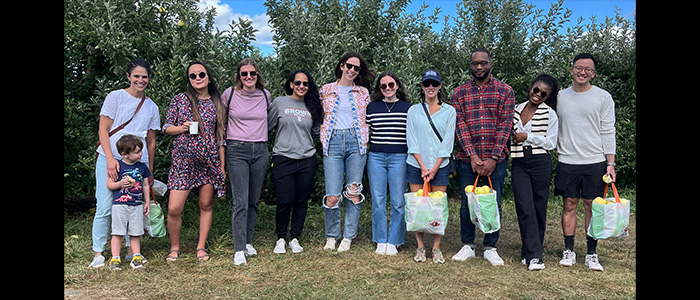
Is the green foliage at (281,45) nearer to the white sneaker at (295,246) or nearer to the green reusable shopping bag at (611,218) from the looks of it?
the white sneaker at (295,246)

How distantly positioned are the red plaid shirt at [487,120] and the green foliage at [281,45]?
1820mm

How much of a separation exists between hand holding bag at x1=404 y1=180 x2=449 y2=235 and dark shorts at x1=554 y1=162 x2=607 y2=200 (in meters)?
1.13

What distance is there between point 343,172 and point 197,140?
1.47 meters

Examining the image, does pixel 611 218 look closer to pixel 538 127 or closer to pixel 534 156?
pixel 534 156

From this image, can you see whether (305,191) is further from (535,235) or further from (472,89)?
(535,235)

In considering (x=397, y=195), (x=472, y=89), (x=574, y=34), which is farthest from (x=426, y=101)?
(x=574, y=34)

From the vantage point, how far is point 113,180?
4.61 metres

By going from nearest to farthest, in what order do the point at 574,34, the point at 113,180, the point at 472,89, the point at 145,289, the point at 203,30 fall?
the point at 145,289 → the point at 113,180 → the point at 472,89 → the point at 203,30 → the point at 574,34

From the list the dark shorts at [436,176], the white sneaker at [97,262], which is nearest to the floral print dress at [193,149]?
the white sneaker at [97,262]

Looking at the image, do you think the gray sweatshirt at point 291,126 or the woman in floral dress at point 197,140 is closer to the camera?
the woman in floral dress at point 197,140

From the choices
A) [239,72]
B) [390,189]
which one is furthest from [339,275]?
[239,72]

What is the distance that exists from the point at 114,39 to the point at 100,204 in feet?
7.86

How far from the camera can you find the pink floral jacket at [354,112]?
17.0 feet

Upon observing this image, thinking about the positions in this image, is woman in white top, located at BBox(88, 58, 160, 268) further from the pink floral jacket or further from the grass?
the pink floral jacket
